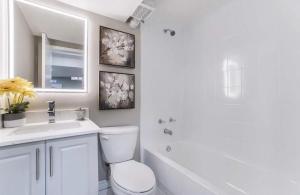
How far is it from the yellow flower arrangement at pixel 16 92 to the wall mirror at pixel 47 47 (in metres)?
0.18

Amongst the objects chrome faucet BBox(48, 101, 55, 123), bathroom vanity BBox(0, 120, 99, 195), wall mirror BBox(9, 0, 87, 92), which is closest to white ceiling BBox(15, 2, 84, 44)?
wall mirror BBox(9, 0, 87, 92)

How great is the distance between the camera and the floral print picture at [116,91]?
1837 mm

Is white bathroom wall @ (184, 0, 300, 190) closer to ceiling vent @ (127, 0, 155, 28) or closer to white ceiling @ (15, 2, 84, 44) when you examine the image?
ceiling vent @ (127, 0, 155, 28)

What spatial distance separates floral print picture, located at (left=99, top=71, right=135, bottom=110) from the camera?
1.84 m

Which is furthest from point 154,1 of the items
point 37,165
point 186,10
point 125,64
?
point 37,165

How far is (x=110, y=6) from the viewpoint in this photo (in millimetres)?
1675

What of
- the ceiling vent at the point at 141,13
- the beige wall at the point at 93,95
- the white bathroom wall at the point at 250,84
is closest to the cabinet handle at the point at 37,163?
the beige wall at the point at 93,95

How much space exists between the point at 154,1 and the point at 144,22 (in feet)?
1.08

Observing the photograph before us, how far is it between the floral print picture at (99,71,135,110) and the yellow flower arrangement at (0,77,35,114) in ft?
2.23

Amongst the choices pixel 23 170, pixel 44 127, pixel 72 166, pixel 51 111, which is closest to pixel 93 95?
pixel 51 111

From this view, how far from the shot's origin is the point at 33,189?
104 centimetres

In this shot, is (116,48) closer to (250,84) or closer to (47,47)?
(47,47)

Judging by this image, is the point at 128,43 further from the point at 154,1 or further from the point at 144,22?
the point at 154,1

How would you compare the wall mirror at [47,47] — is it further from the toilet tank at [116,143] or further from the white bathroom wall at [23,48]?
the toilet tank at [116,143]
